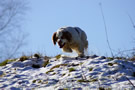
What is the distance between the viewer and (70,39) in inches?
291

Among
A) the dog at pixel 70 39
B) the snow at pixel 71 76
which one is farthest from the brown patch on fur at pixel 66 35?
the snow at pixel 71 76

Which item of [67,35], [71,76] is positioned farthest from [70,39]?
[71,76]

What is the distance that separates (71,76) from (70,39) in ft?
8.35

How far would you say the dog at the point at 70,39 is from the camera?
7.31 meters

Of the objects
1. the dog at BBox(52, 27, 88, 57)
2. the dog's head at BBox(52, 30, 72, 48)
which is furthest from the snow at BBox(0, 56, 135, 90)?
the dog at BBox(52, 27, 88, 57)

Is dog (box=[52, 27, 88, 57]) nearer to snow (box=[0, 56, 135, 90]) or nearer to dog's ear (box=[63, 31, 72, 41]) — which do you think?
dog's ear (box=[63, 31, 72, 41])

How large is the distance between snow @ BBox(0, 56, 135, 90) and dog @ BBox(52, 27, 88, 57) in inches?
37.6

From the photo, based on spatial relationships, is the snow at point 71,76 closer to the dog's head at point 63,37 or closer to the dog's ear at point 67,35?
the dog's head at point 63,37

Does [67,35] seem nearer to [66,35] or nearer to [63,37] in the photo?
[66,35]

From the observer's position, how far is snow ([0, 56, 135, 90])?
14.3ft

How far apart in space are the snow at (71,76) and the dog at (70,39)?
37.6 inches

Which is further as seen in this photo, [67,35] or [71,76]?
[67,35]

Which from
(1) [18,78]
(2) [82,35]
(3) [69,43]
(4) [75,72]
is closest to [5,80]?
(1) [18,78]

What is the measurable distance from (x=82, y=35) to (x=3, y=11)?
1172cm
